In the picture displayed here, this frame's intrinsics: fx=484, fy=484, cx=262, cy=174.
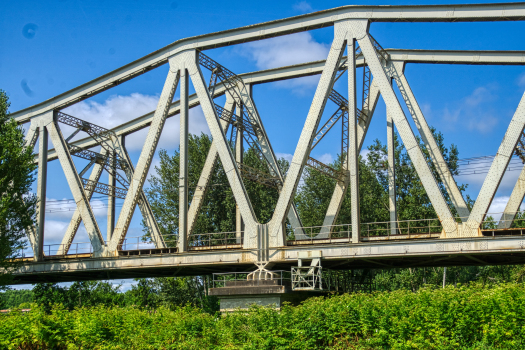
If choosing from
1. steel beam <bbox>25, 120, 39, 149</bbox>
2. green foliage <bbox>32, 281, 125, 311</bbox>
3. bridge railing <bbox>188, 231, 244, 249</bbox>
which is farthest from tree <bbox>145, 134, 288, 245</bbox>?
steel beam <bbox>25, 120, 39, 149</bbox>

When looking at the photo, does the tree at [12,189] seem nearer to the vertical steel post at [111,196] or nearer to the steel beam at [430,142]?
the vertical steel post at [111,196]

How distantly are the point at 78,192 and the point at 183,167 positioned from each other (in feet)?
29.7

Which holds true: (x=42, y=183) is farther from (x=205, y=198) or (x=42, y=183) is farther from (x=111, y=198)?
(x=205, y=198)

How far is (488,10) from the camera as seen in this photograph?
22.4 metres

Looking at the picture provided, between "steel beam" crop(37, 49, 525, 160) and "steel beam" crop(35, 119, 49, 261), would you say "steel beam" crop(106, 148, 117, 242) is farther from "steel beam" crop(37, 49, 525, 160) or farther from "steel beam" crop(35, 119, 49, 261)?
"steel beam" crop(35, 119, 49, 261)

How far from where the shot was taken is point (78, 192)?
32.1 m

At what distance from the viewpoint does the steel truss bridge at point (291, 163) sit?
21406 mm

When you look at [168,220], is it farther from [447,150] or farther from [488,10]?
[488,10]

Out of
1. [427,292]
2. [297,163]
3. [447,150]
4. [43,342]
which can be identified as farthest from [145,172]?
[447,150]

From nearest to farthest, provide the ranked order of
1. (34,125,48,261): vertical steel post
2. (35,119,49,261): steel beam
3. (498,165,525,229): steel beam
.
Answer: (498,165,525,229): steel beam → (35,119,49,261): steel beam → (34,125,48,261): vertical steel post

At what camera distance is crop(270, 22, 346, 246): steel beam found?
2412 cm

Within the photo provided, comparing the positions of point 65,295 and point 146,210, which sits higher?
point 146,210

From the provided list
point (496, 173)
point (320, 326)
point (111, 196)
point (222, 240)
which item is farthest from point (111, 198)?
point (496, 173)

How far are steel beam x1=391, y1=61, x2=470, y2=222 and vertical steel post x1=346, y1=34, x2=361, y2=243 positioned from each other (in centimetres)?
503
